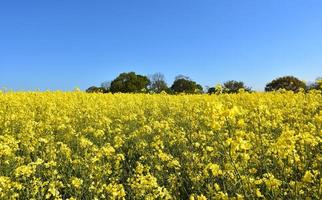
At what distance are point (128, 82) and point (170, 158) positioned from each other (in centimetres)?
2904

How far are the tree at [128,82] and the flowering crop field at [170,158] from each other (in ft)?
74.8

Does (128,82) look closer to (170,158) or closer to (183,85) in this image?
(183,85)

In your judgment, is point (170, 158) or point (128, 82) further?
point (128, 82)

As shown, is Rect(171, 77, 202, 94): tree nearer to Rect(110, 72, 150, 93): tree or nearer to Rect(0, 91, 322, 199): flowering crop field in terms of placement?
Rect(110, 72, 150, 93): tree

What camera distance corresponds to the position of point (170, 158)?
518 cm

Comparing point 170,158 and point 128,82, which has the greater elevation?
point 128,82

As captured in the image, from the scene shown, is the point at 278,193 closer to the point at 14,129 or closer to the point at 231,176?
the point at 231,176

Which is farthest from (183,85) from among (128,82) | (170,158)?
(170,158)

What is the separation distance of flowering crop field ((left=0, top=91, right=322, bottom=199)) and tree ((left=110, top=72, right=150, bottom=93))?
22.8m

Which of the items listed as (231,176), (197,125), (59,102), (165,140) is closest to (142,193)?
(231,176)

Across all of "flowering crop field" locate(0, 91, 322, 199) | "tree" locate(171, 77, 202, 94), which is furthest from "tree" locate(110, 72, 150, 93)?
"flowering crop field" locate(0, 91, 322, 199)

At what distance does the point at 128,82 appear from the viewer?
3403 cm

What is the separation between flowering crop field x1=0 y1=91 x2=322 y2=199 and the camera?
3709 millimetres

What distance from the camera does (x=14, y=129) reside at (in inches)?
314
